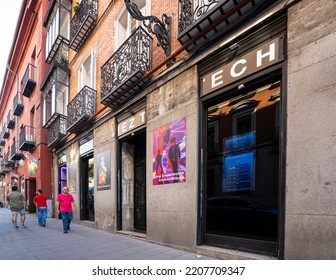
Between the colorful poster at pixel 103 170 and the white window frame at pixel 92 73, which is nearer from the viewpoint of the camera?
the colorful poster at pixel 103 170

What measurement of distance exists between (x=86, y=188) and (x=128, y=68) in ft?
22.4

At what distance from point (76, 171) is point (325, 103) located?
11533 mm

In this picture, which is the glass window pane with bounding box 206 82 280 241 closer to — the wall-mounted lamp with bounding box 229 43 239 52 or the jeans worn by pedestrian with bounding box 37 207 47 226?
the wall-mounted lamp with bounding box 229 43 239 52

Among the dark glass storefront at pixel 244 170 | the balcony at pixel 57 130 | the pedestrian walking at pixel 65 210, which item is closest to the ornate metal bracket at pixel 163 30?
the dark glass storefront at pixel 244 170

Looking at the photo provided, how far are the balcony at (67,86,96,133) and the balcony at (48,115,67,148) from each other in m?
1.99

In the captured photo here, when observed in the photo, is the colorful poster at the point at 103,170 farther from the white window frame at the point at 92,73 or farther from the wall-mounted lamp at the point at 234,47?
the wall-mounted lamp at the point at 234,47

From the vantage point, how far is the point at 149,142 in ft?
23.4

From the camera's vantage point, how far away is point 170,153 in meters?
6.33

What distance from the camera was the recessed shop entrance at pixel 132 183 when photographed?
858 cm

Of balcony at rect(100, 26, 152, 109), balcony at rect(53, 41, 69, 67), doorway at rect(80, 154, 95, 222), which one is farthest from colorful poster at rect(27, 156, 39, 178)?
balcony at rect(100, 26, 152, 109)

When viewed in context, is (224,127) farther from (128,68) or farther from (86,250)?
(86,250)

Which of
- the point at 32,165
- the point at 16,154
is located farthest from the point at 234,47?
the point at 16,154

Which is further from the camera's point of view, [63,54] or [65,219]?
[63,54]

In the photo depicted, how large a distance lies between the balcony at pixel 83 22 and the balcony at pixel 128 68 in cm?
321
